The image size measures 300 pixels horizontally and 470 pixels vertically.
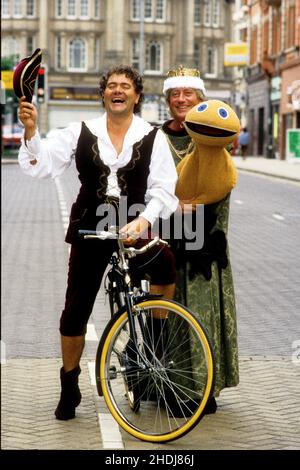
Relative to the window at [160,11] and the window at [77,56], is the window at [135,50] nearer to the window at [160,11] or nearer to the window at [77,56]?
the window at [160,11]

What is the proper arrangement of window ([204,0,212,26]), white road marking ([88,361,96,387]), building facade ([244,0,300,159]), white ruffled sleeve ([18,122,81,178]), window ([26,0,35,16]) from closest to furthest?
1. white ruffled sleeve ([18,122,81,178])
2. white road marking ([88,361,96,387])
3. building facade ([244,0,300,159])
4. window ([26,0,35,16])
5. window ([204,0,212,26])

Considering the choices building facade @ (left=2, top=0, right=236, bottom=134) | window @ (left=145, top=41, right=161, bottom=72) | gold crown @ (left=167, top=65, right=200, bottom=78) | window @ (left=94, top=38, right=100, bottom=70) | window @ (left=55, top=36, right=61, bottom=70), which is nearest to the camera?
gold crown @ (left=167, top=65, right=200, bottom=78)

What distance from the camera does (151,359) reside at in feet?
18.8

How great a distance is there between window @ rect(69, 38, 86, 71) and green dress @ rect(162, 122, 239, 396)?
96.8 m

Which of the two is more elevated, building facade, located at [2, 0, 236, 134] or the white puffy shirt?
building facade, located at [2, 0, 236, 134]

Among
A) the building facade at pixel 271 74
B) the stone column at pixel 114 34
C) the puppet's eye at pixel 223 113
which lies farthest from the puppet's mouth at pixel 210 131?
the stone column at pixel 114 34

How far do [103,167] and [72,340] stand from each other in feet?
2.77

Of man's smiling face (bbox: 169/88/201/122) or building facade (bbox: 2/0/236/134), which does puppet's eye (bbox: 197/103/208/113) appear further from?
building facade (bbox: 2/0/236/134)

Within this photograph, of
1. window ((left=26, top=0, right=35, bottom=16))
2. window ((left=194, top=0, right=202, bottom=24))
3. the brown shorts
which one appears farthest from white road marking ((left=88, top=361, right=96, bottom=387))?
window ((left=194, top=0, right=202, bottom=24))

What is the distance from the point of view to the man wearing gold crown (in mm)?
6234

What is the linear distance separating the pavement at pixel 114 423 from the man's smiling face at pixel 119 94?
127cm

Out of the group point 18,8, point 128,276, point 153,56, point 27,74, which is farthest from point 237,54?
point 27,74

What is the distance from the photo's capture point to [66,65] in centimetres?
10188

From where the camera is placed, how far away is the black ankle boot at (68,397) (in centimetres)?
605
